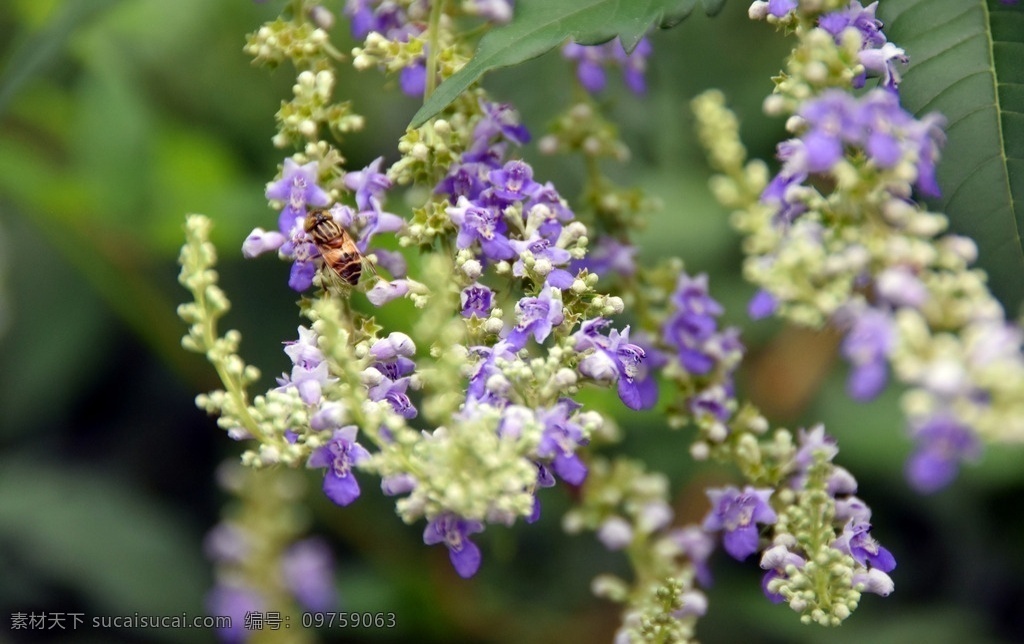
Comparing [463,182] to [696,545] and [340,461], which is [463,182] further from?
[696,545]

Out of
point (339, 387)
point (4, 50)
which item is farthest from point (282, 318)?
point (339, 387)

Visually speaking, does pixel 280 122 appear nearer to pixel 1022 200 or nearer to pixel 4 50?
pixel 1022 200

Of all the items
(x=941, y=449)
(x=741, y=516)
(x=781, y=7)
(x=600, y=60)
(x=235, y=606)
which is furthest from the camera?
(x=235, y=606)

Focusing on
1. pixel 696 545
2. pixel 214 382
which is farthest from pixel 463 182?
pixel 214 382

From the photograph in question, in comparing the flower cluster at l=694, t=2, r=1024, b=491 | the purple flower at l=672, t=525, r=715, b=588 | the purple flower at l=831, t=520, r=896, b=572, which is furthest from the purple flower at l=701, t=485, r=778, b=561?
the flower cluster at l=694, t=2, r=1024, b=491

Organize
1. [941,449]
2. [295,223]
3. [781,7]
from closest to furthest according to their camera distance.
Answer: [941,449], [781,7], [295,223]

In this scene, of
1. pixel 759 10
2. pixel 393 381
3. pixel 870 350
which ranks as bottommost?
pixel 870 350

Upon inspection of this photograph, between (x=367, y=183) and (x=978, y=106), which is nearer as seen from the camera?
(x=978, y=106)

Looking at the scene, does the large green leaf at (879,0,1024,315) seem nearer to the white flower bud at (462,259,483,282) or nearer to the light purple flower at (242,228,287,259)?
the white flower bud at (462,259,483,282)
